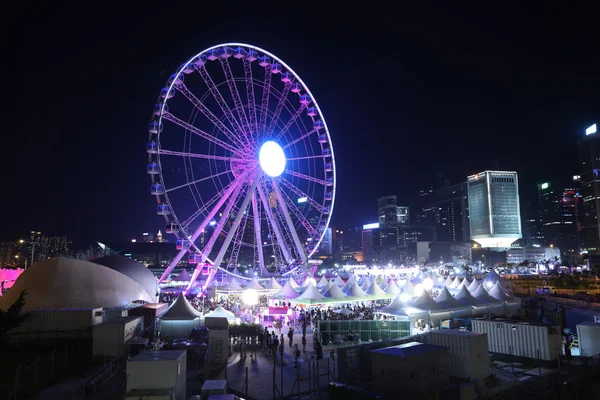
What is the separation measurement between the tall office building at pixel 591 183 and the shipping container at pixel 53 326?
128647 mm

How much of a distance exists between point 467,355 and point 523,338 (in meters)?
5.06

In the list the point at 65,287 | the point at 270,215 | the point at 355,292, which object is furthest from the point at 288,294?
the point at 65,287

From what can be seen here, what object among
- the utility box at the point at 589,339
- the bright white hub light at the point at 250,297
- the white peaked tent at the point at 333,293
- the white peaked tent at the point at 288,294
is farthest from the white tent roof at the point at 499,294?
the bright white hub light at the point at 250,297

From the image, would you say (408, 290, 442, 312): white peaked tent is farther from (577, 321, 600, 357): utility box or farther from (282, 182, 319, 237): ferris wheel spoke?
(282, 182, 319, 237): ferris wheel spoke

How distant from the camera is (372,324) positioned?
1995cm

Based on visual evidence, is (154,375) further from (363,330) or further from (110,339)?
(363,330)

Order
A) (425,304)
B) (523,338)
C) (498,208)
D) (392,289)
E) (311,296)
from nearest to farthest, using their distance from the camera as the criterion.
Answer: (523,338)
(425,304)
(311,296)
(392,289)
(498,208)

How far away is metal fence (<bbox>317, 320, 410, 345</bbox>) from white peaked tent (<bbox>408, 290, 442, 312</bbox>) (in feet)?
14.5

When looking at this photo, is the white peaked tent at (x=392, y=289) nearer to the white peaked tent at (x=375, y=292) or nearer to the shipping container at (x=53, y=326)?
the white peaked tent at (x=375, y=292)

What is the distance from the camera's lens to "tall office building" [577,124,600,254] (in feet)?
375

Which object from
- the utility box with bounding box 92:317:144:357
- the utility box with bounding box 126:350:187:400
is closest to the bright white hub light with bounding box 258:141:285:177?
→ the utility box with bounding box 92:317:144:357

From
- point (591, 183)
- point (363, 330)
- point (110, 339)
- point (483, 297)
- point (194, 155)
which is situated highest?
point (591, 183)

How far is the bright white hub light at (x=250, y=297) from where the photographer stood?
106 ft

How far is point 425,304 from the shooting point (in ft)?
80.1
